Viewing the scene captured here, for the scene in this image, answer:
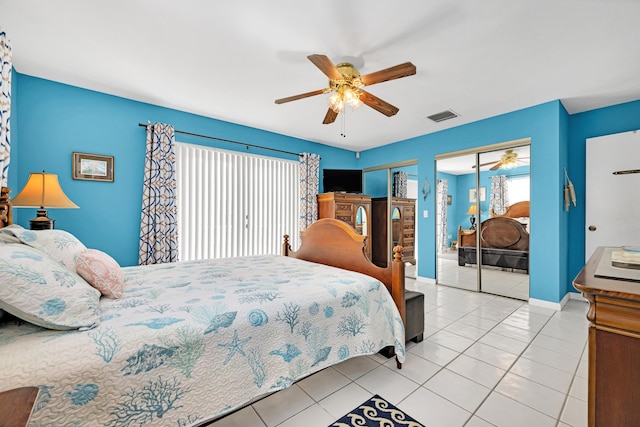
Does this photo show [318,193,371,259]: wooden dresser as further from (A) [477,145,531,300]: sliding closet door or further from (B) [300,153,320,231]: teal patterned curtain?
(A) [477,145,531,300]: sliding closet door

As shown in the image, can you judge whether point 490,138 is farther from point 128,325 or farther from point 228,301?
point 128,325

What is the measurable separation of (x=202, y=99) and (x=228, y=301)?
9.18ft

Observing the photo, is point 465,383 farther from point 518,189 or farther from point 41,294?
point 518,189

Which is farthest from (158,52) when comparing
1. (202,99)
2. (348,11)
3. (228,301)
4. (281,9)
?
(228,301)

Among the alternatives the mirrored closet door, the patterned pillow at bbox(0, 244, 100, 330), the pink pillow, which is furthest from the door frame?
the patterned pillow at bbox(0, 244, 100, 330)

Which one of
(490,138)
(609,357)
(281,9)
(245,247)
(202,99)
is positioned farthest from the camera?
(245,247)

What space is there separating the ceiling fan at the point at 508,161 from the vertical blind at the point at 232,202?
3.14 meters

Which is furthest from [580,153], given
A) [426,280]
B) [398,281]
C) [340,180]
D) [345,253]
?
[345,253]

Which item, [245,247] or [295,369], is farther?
[245,247]

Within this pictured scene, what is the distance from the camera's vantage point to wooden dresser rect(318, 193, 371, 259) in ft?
15.6

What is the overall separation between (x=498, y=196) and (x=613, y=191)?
1.16 m

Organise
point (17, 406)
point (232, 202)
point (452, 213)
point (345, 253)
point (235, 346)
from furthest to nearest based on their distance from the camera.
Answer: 1. point (452, 213)
2. point (232, 202)
3. point (345, 253)
4. point (235, 346)
5. point (17, 406)

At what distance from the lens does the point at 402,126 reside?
13.8 ft

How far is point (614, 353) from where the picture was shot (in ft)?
2.69
